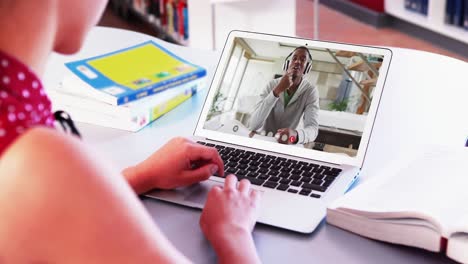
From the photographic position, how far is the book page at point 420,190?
980 mm

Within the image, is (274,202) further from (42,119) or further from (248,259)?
(42,119)

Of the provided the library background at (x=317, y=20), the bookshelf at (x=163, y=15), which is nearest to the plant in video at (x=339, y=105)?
the library background at (x=317, y=20)

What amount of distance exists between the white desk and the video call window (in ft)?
0.29

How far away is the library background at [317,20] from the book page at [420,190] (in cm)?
206

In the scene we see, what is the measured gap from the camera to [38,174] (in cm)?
64

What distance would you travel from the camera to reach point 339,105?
124cm

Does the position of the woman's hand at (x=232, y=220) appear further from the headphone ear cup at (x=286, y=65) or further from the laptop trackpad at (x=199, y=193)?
the headphone ear cup at (x=286, y=65)

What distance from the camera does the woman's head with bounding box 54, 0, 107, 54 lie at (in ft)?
2.53

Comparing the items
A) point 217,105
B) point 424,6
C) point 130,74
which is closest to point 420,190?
point 217,105

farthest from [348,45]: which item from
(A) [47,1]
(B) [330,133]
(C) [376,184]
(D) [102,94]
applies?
(A) [47,1]

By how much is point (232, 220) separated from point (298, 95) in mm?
341

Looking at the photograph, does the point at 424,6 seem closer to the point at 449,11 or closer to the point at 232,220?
the point at 449,11

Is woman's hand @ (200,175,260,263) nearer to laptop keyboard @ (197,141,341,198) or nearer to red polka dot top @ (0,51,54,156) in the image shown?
laptop keyboard @ (197,141,341,198)

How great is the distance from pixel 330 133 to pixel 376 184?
0.55 ft
